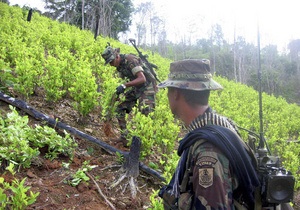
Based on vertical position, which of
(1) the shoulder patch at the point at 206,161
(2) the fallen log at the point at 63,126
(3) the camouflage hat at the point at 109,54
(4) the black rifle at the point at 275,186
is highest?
(3) the camouflage hat at the point at 109,54

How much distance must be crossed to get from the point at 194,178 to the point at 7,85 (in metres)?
4.41

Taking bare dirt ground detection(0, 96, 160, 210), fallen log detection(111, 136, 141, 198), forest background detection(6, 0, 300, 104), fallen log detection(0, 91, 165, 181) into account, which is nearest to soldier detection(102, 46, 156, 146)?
fallen log detection(0, 91, 165, 181)

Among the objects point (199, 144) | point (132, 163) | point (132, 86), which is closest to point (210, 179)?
point (199, 144)

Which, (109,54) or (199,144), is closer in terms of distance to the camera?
(199,144)

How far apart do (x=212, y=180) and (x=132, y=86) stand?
11.9ft

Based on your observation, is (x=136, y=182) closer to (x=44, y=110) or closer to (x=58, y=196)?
(x=58, y=196)

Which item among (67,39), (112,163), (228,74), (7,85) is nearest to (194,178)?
(112,163)

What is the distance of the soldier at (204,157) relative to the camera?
1.48m

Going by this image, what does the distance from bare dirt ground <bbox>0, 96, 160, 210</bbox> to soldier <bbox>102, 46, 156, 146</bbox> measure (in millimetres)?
640

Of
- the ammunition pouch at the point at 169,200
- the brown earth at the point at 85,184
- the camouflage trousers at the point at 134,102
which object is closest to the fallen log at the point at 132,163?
the brown earth at the point at 85,184

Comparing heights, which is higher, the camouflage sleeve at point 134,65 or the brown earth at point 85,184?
the camouflage sleeve at point 134,65

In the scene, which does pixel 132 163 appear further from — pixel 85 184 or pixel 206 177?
pixel 206 177

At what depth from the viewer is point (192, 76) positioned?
1828 mm

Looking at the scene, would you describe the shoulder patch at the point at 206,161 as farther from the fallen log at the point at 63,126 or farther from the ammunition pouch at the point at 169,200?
the fallen log at the point at 63,126
